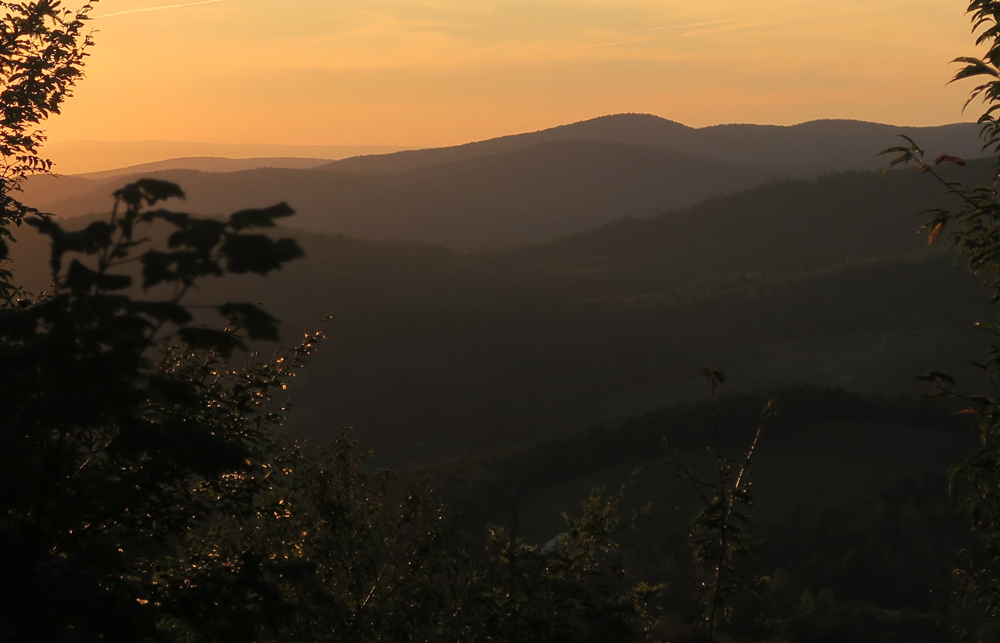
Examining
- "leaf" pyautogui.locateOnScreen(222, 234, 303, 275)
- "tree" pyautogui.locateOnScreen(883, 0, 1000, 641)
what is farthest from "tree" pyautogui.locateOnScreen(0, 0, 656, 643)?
"tree" pyautogui.locateOnScreen(883, 0, 1000, 641)

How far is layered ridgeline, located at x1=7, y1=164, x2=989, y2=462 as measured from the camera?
82.8 meters

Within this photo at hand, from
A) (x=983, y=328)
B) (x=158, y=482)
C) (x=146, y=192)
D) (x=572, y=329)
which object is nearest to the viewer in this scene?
(x=146, y=192)

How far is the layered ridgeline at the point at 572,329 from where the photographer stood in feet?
271

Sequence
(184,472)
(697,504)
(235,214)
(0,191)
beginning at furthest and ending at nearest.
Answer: (697,504)
(0,191)
(184,472)
(235,214)

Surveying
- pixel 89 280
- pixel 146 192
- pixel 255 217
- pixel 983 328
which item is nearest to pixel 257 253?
pixel 255 217

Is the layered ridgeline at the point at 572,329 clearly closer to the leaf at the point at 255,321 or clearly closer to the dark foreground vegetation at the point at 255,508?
the dark foreground vegetation at the point at 255,508

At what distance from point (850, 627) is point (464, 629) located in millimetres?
13507

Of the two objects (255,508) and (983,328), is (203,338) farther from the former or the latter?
(983,328)

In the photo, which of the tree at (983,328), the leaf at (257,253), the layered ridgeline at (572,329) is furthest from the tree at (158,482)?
the layered ridgeline at (572,329)

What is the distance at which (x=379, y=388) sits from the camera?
298 ft

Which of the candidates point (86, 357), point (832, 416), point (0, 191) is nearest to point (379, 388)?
point (832, 416)

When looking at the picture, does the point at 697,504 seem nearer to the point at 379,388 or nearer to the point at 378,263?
the point at 379,388

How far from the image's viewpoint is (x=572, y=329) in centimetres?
10175

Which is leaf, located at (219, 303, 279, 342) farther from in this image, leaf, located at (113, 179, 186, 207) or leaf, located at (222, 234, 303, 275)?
leaf, located at (113, 179, 186, 207)
